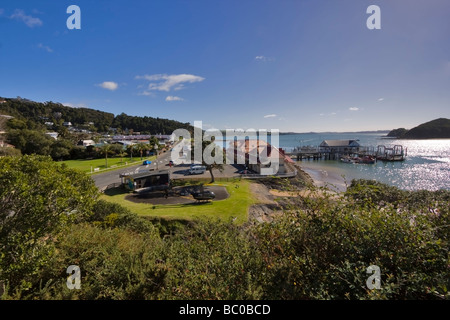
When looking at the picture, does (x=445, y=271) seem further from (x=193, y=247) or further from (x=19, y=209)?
(x=19, y=209)

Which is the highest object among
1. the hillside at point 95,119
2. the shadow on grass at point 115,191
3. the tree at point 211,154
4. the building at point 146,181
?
the hillside at point 95,119

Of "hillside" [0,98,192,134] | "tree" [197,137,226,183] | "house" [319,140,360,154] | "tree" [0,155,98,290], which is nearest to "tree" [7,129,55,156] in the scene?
"tree" [197,137,226,183]

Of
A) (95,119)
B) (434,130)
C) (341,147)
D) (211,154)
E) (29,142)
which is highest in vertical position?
(95,119)

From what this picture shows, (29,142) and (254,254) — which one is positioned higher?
(29,142)

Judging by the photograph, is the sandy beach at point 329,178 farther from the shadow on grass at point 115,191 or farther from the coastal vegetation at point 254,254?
the shadow on grass at point 115,191

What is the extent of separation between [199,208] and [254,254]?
14.2m

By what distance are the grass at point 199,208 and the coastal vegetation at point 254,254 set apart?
28.4 feet

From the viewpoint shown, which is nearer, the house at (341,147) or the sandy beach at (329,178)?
the sandy beach at (329,178)

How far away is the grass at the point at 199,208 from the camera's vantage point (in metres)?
16.1

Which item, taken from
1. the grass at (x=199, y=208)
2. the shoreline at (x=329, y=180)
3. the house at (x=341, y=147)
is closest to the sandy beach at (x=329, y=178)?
the shoreline at (x=329, y=180)

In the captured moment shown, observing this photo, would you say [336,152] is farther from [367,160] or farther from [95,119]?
[95,119]

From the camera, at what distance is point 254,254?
464 cm

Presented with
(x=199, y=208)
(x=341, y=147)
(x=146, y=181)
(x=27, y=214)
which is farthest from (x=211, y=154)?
(x=341, y=147)

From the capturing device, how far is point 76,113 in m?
173
